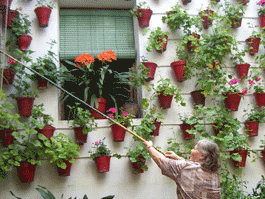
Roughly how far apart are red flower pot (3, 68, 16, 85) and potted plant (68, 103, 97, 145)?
2.23 ft

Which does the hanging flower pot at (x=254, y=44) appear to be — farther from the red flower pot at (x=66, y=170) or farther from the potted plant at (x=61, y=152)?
the red flower pot at (x=66, y=170)

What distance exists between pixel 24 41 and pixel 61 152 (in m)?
1.28

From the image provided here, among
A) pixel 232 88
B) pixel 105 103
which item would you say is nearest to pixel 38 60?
pixel 105 103

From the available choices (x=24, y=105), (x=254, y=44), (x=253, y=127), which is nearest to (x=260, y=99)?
(x=253, y=127)

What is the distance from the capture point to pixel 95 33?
14.1ft

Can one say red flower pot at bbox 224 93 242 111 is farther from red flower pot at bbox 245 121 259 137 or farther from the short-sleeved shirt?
the short-sleeved shirt

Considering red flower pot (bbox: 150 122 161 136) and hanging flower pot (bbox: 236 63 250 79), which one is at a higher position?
hanging flower pot (bbox: 236 63 250 79)

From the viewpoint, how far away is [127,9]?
4.51 meters

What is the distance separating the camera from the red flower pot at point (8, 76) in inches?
141

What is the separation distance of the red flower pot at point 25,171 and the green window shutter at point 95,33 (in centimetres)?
131

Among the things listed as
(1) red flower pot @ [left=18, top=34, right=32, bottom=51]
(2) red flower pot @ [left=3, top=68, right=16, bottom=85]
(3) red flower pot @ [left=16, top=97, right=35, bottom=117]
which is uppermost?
(1) red flower pot @ [left=18, top=34, right=32, bottom=51]

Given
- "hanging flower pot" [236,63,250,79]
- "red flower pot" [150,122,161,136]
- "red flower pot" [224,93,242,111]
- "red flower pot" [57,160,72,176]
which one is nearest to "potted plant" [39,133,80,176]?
"red flower pot" [57,160,72,176]

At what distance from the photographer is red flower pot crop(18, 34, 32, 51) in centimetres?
379

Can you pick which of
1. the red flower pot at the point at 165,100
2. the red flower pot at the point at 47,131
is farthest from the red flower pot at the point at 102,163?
the red flower pot at the point at 165,100
